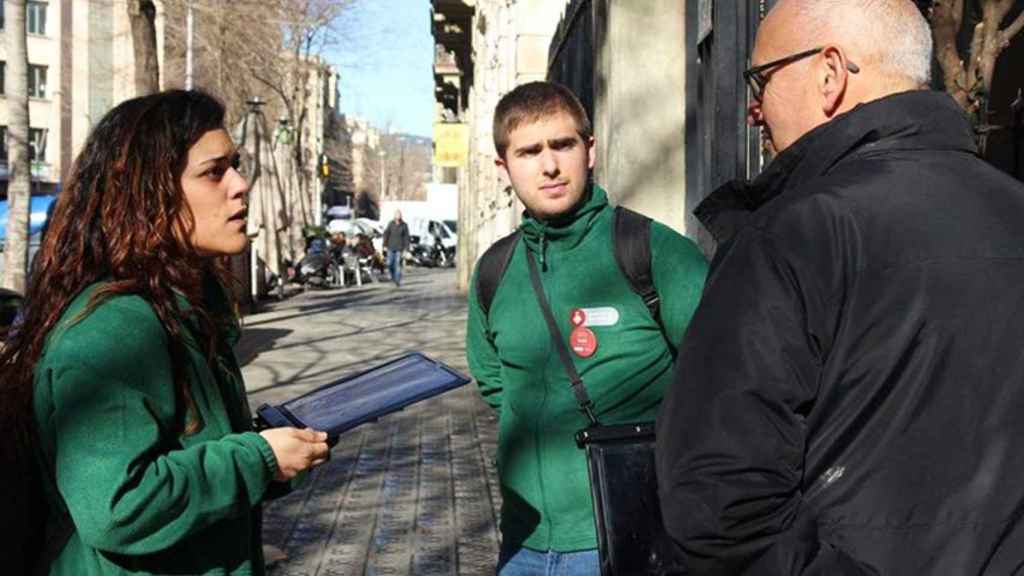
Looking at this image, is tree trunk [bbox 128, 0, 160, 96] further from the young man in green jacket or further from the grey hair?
the grey hair

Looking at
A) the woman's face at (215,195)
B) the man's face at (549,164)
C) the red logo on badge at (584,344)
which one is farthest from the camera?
the man's face at (549,164)

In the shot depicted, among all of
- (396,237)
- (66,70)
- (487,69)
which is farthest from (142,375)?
(66,70)

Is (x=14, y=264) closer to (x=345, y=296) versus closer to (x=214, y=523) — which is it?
(x=214, y=523)

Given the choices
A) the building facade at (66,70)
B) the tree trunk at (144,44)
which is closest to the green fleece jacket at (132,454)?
the tree trunk at (144,44)

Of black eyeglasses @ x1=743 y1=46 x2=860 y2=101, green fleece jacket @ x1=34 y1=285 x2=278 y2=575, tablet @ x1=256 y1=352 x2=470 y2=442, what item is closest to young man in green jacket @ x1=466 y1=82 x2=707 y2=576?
tablet @ x1=256 y1=352 x2=470 y2=442

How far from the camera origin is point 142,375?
247 cm

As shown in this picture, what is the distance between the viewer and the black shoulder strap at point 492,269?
377cm

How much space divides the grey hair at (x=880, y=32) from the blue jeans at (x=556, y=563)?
59.0 inches

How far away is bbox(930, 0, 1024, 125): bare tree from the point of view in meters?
4.45

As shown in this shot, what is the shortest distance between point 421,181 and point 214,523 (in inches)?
7031

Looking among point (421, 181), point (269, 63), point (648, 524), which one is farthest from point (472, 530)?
point (421, 181)

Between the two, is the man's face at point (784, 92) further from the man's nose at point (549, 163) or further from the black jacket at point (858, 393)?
A: the man's nose at point (549, 163)

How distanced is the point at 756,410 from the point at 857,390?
0.14 meters

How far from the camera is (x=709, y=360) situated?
208 centimetres
